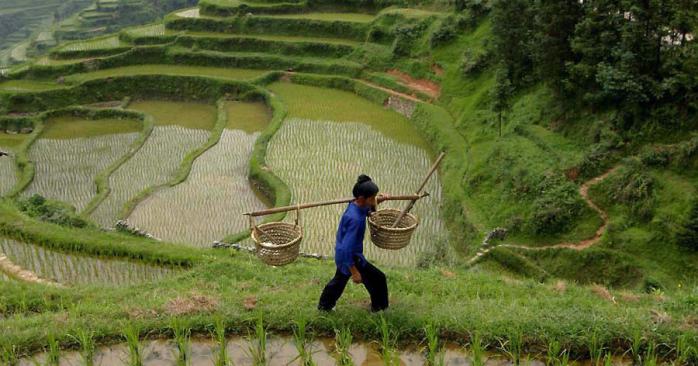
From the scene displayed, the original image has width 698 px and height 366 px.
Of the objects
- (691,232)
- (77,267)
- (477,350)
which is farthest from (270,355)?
(691,232)

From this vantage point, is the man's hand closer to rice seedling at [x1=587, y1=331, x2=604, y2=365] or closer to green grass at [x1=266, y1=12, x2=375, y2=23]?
rice seedling at [x1=587, y1=331, x2=604, y2=365]

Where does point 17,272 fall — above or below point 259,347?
below

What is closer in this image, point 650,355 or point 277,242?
point 650,355

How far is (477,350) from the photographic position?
452cm

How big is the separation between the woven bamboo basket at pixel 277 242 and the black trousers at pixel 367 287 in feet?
1.62

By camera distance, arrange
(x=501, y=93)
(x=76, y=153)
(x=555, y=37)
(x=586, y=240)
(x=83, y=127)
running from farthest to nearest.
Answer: (x=83, y=127) < (x=76, y=153) < (x=501, y=93) < (x=555, y=37) < (x=586, y=240)

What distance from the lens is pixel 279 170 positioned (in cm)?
1514

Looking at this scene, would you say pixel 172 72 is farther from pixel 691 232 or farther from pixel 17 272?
pixel 691 232

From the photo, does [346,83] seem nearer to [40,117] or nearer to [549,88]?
[549,88]

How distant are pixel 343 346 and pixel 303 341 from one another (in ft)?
1.33

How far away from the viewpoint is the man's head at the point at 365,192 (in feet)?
15.7

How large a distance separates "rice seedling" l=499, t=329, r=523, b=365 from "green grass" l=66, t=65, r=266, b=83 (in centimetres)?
1965

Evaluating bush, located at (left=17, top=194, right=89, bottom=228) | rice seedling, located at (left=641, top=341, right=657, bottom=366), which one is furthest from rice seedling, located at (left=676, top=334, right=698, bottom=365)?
bush, located at (left=17, top=194, right=89, bottom=228)

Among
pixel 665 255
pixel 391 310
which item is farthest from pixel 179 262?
pixel 665 255
